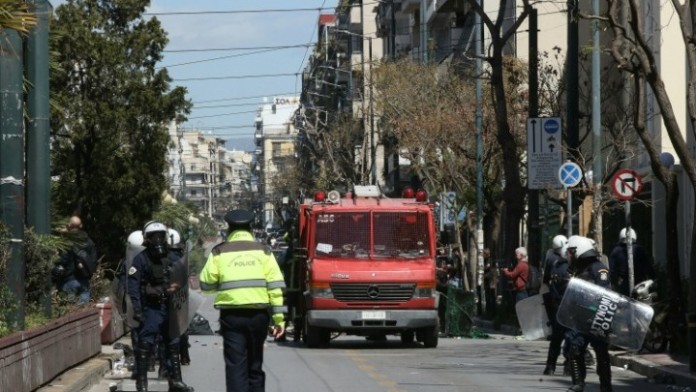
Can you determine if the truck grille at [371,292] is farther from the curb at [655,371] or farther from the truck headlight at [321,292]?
the curb at [655,371]

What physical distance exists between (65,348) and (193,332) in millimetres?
14415

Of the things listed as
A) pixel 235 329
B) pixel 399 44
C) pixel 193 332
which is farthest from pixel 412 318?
pixel 399 44

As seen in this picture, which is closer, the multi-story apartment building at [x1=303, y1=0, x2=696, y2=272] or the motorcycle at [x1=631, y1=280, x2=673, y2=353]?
the motorcycle at [x1=631, y1=280, x2=673, y2=353]

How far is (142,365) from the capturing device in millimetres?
16375

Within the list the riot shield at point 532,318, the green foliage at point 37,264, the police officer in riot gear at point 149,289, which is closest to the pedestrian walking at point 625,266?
the riot shield at point 532,318

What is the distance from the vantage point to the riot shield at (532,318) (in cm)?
2152

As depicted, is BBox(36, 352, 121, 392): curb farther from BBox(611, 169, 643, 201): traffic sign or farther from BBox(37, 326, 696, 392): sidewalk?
BBox(611, 169, 643, 201): traffic sign

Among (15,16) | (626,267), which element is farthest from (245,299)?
(626,267)

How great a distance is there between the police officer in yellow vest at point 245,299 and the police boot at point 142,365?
3369 millimetres

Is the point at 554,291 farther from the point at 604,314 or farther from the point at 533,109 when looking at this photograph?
the point at 533,109

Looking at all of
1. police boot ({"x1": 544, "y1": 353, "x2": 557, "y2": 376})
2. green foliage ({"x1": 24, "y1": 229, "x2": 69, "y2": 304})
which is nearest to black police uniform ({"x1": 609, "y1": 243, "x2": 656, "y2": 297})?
police boot ({"x1": 544, "y1": 353, "x2": 557, "y2": 376})

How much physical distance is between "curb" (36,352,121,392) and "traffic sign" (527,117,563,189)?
12.8 m

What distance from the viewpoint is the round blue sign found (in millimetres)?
31703

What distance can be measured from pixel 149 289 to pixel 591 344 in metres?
4.67
